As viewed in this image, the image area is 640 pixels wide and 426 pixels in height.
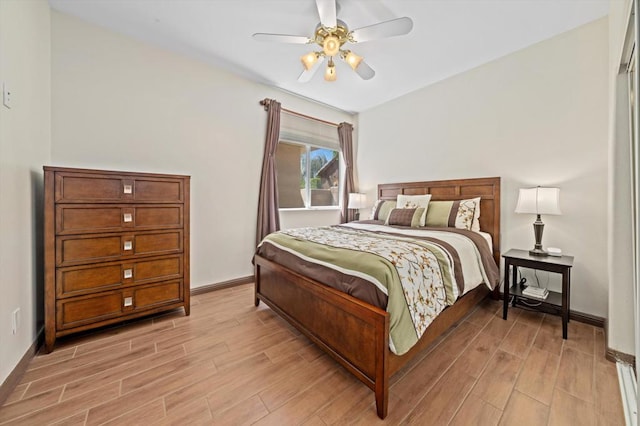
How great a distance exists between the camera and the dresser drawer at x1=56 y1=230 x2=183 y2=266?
1876mm

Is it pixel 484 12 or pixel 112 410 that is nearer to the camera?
pixel 112 410

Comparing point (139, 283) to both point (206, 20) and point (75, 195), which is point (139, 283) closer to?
point (75, 195)


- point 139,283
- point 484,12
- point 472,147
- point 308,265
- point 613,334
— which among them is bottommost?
point 613,334

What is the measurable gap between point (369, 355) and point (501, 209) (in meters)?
2.48

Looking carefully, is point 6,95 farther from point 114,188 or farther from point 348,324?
point 348,324

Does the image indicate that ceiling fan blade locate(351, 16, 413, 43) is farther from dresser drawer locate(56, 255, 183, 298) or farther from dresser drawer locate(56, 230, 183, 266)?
dresser drawer locate(56, 255, 183, 298)

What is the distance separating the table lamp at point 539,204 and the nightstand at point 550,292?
0.55 ft

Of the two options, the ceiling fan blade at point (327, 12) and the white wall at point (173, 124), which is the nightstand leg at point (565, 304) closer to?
the ceiling fan blade at point (327, 12)

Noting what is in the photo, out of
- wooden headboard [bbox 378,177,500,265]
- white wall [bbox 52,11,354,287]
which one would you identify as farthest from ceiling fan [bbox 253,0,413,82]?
wooden headboard [bbox 378,177,500,265]

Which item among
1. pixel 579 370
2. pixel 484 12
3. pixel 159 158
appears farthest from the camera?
pixel 159 158

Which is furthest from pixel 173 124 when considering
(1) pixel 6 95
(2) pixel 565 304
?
(2) pixel 565 304

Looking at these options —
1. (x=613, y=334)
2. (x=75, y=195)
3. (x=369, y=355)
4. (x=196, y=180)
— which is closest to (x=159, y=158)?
(x=196, y=180)

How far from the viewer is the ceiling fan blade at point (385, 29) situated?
1844 millimetres

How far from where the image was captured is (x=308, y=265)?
1887 millimetres
